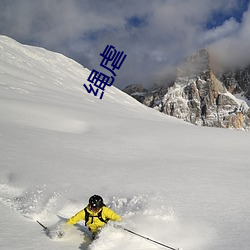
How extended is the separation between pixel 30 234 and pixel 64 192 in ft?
6.97

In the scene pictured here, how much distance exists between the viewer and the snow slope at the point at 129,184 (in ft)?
18.1

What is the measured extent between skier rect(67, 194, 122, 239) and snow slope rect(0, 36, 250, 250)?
0.79 feet

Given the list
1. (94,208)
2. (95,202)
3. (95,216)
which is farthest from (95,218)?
(95,202)

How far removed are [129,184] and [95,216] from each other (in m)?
Answer: 2.36

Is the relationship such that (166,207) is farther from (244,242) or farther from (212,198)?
(244,242)

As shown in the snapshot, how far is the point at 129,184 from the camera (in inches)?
322

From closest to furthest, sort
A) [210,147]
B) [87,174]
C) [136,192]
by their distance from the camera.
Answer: [136,192]
[87,174]
[210,147]

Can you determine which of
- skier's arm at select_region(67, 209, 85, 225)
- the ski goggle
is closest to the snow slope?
skier's arm at select_region(67, 209, 85, 225)

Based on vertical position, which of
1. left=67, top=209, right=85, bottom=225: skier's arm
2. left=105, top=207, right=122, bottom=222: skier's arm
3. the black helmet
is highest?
the black helmet

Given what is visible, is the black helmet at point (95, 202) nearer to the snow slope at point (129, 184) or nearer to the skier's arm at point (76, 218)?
the skier's arm at point (76, 218)

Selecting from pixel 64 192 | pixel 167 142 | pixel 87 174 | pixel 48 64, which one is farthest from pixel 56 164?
pixel 48 64

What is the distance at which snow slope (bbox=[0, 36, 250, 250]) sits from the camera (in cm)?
552

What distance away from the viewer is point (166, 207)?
6.65m

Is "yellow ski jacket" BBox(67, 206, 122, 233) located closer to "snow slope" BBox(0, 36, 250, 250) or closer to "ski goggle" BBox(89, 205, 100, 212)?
"ski goggle" BBox(89, 205, 100, 212)
